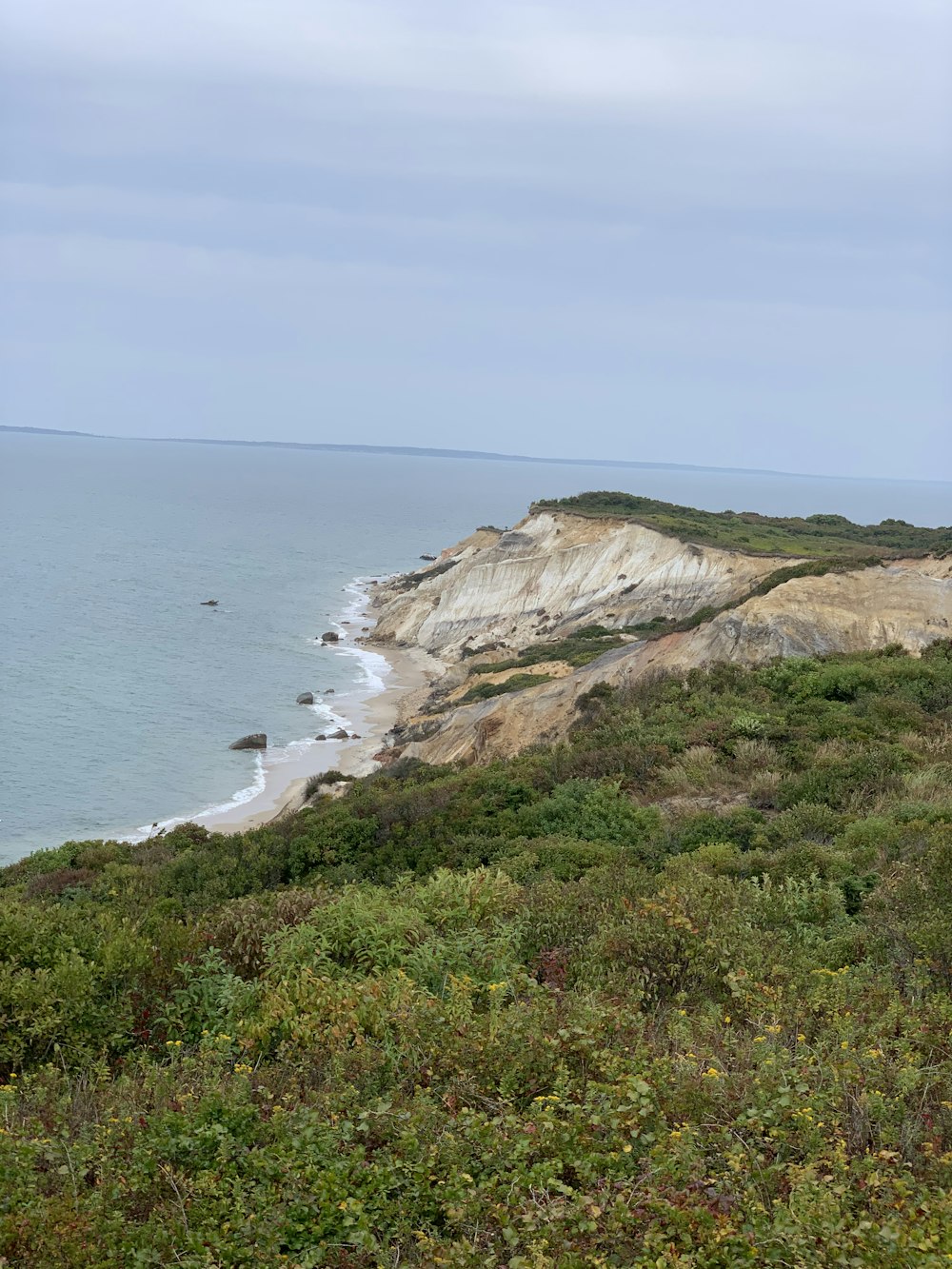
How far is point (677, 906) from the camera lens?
9.16m

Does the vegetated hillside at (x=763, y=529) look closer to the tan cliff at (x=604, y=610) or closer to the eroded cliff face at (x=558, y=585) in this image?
the eroded cliff face at (x=558, y=585)

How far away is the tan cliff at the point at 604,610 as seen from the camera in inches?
1123

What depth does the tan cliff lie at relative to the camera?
28.5 metres

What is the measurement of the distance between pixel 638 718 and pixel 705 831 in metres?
7.07

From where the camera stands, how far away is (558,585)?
60094 millimetres

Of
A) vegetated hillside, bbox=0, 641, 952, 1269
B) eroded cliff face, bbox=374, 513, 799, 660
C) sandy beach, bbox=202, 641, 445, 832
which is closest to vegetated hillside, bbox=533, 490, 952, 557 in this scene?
eroded cliff face, bbox=374, 513, 799, 660

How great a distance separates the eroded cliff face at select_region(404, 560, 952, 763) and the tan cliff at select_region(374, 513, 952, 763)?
0.04 metres

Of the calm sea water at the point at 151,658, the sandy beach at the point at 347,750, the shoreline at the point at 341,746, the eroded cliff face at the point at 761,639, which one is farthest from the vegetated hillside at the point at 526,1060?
the calm sea water at the point at 151,658

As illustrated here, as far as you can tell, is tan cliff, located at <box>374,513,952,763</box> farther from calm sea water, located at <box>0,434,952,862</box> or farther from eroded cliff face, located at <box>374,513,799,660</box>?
calm sea water, located at <box>0,434,952,862</box>

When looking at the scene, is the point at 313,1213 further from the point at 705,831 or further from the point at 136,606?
the point at 136,606

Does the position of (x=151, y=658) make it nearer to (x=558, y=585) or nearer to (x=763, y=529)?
(x=558, y=585)

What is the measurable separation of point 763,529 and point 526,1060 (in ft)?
192

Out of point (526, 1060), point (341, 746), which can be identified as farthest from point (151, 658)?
point (526, 1060)

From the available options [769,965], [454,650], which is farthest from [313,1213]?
[454,650]
